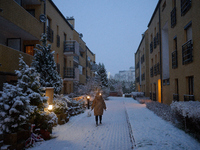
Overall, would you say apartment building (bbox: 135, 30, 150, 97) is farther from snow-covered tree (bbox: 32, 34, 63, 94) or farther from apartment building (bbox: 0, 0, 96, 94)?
snow-covered tree (bbox: 32, 34, 63, 94)

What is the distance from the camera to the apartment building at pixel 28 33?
9.21 metres

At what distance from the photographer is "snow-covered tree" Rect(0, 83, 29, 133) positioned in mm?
5203

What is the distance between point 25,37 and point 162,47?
11.7m

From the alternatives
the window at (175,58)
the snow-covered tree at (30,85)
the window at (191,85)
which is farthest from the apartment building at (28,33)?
the window at (191,85)

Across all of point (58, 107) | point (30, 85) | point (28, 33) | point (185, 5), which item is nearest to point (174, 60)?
point (185, 5)

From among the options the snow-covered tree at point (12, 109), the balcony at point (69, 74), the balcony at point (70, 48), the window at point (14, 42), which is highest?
the balcony at point (70, 48)

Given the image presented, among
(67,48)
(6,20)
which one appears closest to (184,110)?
(6,20)

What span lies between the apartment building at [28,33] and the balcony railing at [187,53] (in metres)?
9.25

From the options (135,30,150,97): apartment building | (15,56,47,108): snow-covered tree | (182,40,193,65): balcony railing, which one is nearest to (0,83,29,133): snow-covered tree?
(15,56,47,108): snow-covered tree

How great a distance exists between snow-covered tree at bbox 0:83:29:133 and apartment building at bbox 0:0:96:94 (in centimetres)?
398

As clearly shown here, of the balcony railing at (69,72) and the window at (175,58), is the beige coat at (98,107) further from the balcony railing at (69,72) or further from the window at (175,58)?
the balcony railing at (69,72)

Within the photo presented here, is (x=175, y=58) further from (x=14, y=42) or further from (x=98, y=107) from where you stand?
(x=14, y=42)

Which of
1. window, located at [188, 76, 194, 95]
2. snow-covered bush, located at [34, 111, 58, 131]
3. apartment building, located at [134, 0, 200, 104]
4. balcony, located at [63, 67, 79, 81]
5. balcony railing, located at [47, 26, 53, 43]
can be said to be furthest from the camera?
balcony, located at [63, 67, 79, 81]

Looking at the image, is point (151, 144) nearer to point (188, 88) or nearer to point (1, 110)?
point (1, 110)
